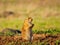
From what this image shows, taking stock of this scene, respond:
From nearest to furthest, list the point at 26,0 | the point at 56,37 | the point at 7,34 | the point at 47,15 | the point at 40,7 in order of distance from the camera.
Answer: the point at 56,37 < the point at 7,34 < the point at 47,15 < the point at 40,7 < the point at 26,0

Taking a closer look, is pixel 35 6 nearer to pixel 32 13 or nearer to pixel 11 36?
pixel 32 13

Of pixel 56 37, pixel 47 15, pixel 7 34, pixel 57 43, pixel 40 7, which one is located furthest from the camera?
pixel 40 7

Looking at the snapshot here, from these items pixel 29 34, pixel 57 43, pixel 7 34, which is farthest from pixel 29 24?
pixel 7 34

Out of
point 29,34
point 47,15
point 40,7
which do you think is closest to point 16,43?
point 29,34

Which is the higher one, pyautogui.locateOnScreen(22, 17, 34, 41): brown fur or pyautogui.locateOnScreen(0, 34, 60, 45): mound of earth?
pyautogui.locateOnScreen(22, 17, 34, 41): brown fur

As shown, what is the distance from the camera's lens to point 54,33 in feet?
45.8

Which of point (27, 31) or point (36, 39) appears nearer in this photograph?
point (27, 31)

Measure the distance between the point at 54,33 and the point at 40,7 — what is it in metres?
16.0

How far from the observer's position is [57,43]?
38.1 feet

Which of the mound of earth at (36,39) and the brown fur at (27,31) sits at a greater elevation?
the brown fur at (27,31)

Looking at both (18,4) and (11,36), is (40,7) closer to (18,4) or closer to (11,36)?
(18,4)

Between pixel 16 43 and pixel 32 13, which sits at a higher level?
pixel 16 43

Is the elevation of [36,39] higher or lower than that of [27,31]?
lower

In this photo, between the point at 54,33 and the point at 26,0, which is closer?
the point at 54,33
